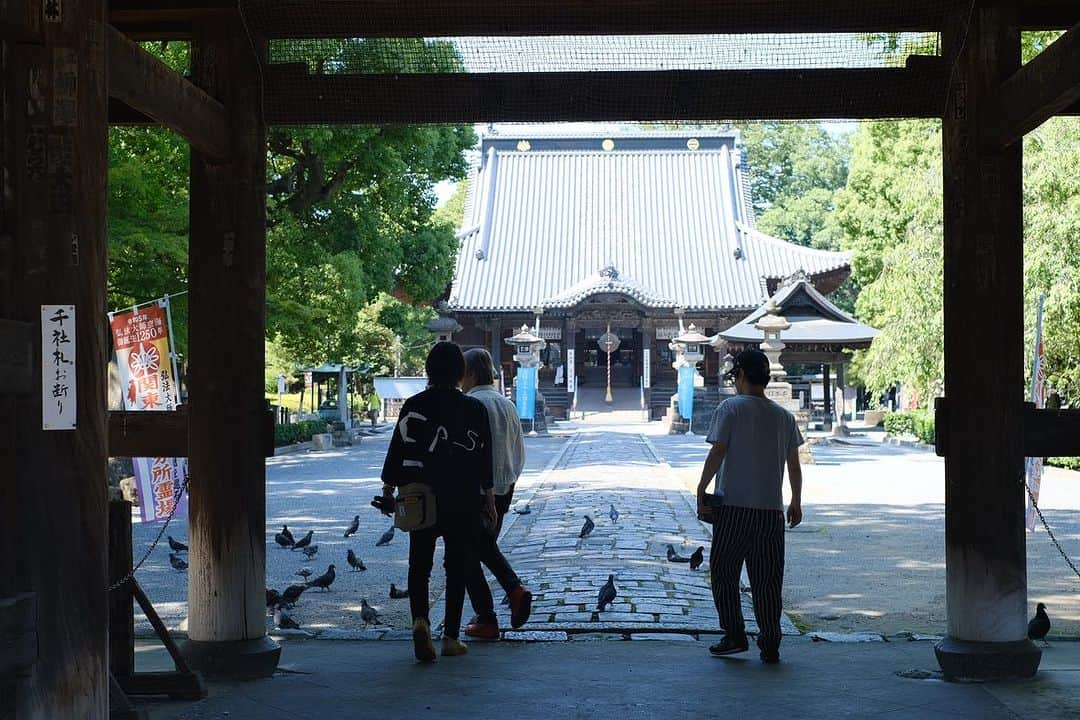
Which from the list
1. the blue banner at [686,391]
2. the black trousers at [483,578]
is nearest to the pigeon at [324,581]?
the black trousers at [483,578]

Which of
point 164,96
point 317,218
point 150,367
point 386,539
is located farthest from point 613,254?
point 164,96

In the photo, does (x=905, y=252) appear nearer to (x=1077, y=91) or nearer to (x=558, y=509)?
(x=558, y=509)

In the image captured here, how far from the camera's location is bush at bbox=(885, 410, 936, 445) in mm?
28500

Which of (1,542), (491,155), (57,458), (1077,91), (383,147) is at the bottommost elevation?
(1,542)

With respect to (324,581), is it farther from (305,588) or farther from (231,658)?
(231,658)

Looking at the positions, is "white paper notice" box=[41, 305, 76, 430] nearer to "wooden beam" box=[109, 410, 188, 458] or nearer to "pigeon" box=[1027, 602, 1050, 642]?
"wooden beam" box=[109, 410, 188, 458]

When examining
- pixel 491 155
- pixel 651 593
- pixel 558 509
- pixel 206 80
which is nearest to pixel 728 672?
pixel 651 593

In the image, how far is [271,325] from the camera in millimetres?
17438

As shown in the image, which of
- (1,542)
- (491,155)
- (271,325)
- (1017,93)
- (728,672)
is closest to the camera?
(1,542)

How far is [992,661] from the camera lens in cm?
568

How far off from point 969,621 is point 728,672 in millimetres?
1121

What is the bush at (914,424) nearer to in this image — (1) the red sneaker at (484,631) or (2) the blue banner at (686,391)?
(2) the blue banner at (686,391)

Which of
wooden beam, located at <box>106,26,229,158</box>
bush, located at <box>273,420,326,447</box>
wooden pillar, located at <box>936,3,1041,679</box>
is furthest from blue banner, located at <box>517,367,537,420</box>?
wooden pillar, located at <box>936,3,1041,679</box>

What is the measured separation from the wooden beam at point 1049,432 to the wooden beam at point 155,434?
3935 mm
